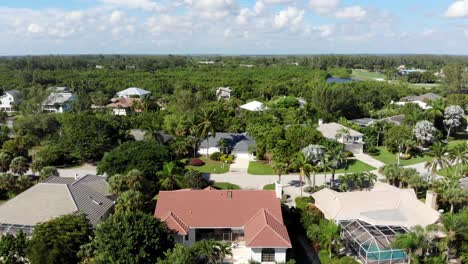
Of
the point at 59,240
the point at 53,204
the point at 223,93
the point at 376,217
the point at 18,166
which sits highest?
the point at 223,93

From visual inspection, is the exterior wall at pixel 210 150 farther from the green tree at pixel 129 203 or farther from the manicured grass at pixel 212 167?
the green tree at pixel 129 203

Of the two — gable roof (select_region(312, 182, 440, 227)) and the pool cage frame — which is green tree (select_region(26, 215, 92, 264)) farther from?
gable roof (select_region(312, 182, 440, 227))

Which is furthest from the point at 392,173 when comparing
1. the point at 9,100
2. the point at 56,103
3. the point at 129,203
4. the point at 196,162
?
the point at 9,100

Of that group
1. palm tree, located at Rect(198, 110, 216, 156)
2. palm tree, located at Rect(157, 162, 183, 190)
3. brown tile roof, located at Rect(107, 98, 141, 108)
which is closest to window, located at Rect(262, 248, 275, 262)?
palm tree, located at Rect(157, 162, 183, 190)

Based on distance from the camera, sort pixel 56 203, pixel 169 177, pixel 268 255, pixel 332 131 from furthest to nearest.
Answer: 1. pixel 332 131
2. pixel 169 177
3. pixel 56 203
4. pixel 268 255

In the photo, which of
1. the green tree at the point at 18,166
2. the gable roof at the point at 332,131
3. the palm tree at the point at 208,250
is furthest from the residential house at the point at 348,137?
the green tree at the point at 18,166

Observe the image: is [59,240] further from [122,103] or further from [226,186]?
[122,103]
